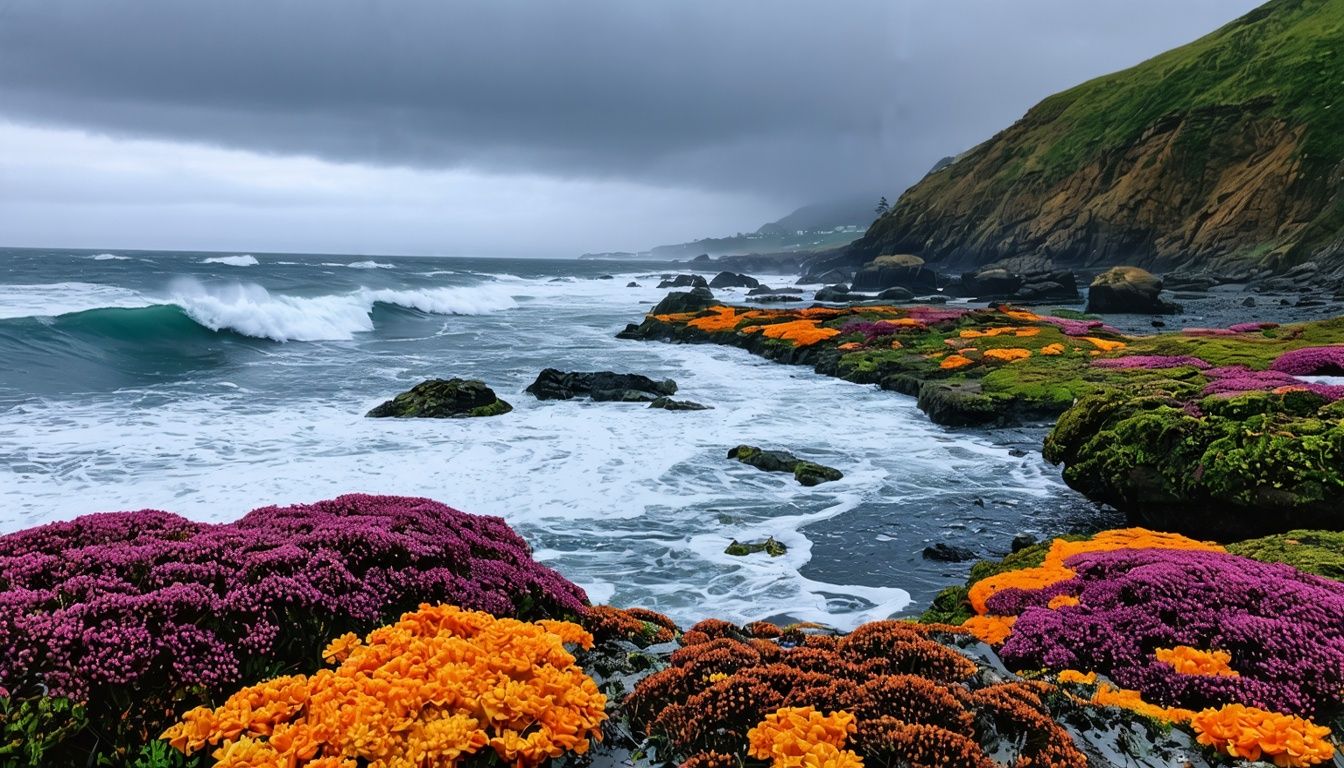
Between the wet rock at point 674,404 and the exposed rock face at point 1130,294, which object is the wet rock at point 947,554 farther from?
the exposed rock face at point 1130,294

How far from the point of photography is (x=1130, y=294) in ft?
158

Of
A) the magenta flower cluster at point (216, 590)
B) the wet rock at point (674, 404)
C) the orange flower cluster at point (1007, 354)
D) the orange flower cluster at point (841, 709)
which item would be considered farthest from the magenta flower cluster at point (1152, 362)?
the magenta flower cluster at point (216, 590)

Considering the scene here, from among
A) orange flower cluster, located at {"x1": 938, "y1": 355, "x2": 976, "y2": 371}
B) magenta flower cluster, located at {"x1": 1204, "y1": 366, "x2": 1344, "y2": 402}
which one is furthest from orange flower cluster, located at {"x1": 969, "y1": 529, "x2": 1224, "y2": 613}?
orange flower cluster, located at {"x1": 938, "y1": 355, "x2": 976, "y2": 371}

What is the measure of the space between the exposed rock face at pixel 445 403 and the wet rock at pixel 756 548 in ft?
37.8

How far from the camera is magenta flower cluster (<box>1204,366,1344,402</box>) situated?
12.9 meters

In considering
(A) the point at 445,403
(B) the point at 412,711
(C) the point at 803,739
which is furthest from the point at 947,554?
(A) the point at 445,403

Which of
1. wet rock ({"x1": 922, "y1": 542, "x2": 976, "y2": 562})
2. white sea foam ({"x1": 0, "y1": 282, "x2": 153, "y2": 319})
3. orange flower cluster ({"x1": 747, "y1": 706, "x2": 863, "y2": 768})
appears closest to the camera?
orange flower cluster ({"x1": 747, "y1": 706, "x2": 863, "y2": 768})

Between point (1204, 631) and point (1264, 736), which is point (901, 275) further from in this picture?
point (1264, 736)

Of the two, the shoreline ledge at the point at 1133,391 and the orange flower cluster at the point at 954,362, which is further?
the orange flower cluster at the point at 954,362

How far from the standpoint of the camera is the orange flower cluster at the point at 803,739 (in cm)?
318

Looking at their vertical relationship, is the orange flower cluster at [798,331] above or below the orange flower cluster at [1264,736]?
below

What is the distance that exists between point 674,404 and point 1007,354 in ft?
40.9

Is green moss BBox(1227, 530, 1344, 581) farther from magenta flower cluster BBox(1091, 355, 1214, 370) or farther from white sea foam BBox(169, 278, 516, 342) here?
white sea foam BBox(169, 278, 516, 342)

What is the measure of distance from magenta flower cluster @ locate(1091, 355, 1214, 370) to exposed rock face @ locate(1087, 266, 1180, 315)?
28310mm
